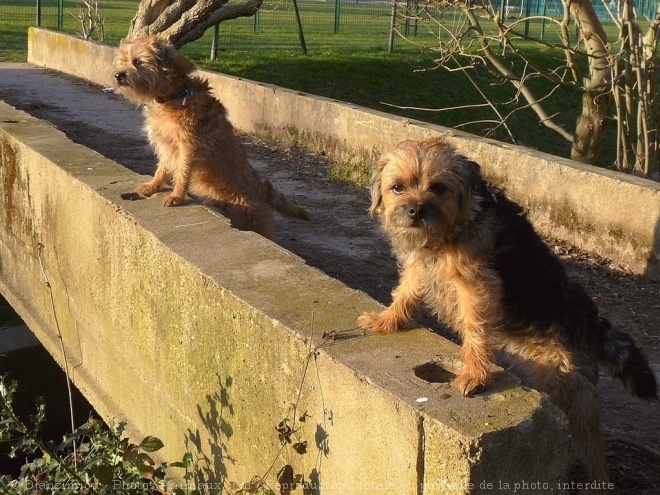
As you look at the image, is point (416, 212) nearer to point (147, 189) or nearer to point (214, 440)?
point (214, 440)

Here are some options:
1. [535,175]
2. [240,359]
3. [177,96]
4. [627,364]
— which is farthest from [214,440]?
[535,175]

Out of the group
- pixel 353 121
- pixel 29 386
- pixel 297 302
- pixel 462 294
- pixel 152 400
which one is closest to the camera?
pixel 462 294

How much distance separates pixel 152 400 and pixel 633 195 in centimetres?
387

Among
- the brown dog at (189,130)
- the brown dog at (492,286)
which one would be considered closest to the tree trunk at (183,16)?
the brown dog at (189,130)

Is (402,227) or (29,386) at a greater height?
(402,227)

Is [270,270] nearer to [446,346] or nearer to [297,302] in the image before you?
[297,302]

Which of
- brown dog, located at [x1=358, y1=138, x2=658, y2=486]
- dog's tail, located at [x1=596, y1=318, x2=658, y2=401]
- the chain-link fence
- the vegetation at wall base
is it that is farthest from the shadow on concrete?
the chain-link fence

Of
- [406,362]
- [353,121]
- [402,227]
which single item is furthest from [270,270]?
[353,121]

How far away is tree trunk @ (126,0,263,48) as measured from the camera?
14.9m

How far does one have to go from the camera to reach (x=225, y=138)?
6.40 metres

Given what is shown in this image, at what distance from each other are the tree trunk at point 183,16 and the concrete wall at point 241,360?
8.30 m

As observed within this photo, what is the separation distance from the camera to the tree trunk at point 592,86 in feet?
30.7

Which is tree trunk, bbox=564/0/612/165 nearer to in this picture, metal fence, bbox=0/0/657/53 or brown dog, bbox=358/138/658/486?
brown dog, bbox=358/138/658/486

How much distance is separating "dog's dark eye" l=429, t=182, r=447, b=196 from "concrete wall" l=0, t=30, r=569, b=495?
61cm
